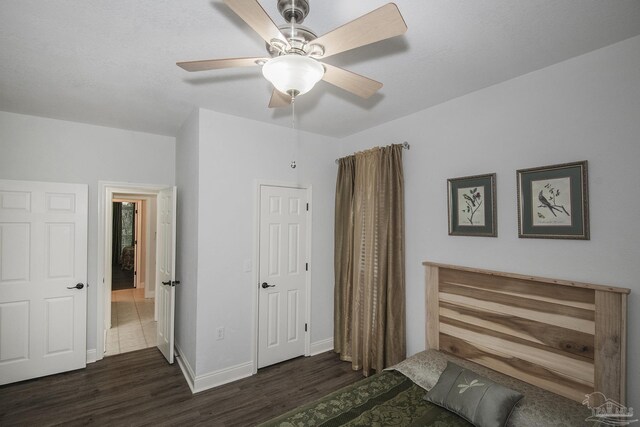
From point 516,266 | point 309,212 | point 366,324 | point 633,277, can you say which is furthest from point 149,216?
point 633,277

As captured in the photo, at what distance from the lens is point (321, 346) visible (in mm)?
3676

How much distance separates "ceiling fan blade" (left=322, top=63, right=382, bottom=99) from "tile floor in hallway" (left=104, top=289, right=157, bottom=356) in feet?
13.4

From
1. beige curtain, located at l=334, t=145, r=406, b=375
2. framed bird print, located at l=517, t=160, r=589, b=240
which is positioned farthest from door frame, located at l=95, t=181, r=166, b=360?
framed bird print, located at l=517, t=160, r=589, b=240

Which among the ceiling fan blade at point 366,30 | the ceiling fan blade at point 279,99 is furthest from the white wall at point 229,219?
the ceiling fan blade at point 366,30

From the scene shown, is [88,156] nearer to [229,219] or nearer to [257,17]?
[229,219]

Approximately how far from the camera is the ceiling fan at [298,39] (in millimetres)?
1082

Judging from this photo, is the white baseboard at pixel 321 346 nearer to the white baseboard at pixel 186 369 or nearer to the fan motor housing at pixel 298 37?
the white baseboard at pixel 186 369

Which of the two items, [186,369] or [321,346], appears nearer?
[186,369]

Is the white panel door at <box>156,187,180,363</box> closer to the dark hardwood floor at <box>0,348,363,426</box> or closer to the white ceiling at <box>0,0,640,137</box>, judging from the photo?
the dark hardwood floor at <box>0,348,363,426</box>

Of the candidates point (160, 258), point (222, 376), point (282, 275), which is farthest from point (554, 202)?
point (160, 258)

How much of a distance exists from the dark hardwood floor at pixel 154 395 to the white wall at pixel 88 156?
1.95ft

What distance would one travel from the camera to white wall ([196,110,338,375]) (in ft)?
9.36

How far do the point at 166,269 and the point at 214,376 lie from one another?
55.2 inches

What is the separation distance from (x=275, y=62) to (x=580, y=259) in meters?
2.22
